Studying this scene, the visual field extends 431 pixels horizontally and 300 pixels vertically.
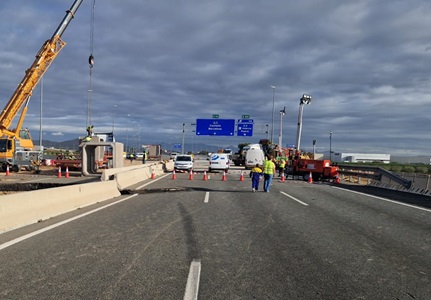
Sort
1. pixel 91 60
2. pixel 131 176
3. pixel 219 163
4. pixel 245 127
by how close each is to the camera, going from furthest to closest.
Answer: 1. pixel 245 127
2. pixel 219 163
3. pixel 91 60
4. pixel 131 176

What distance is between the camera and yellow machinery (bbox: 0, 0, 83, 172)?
86.0 ft

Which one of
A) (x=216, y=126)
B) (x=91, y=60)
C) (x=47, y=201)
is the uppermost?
(x=91, y=60)

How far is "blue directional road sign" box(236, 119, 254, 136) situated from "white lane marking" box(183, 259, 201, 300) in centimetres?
4995

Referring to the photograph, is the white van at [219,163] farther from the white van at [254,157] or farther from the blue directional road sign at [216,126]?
the blue directional road sign at [216,126]

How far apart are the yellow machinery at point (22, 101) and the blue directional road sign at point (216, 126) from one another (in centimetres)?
2615

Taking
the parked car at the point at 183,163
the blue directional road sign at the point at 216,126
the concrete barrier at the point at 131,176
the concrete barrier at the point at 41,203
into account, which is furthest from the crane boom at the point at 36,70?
the blue directional road sign at the point at 216,126

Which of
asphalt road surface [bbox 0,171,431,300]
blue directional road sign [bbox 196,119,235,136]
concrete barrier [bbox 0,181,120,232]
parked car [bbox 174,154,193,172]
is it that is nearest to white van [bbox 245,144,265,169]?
blue directional road sign [bbox 196,119,235,136]

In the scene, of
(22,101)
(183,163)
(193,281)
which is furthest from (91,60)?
(193,281)

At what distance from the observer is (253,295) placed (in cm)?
456

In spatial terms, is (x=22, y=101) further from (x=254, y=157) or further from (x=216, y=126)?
(x=216, y=126)

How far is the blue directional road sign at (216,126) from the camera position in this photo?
54.3 meters

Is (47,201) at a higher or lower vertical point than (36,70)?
lower

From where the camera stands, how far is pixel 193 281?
5.00m

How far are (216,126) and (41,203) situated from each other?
1783 inches
